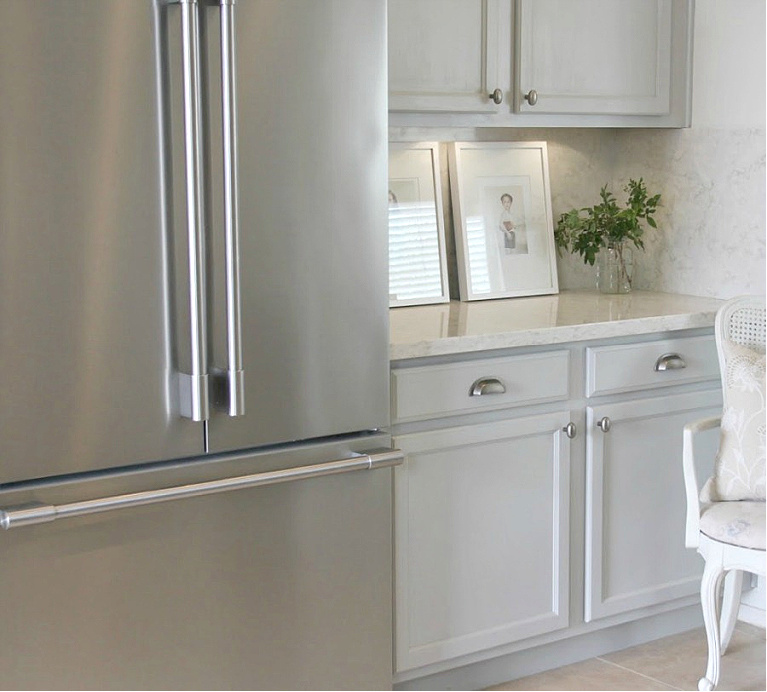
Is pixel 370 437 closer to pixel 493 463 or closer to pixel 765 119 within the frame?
pixel 493 463

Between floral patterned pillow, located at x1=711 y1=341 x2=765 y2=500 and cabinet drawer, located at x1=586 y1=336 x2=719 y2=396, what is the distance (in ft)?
0.66

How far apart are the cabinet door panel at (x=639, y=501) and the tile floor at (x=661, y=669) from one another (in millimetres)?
143

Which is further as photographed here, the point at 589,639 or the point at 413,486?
the point at 589,639

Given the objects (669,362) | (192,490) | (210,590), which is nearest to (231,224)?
(192,490)

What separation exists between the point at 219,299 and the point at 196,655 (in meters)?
0.67

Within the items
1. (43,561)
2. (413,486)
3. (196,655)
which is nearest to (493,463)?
(413,486)

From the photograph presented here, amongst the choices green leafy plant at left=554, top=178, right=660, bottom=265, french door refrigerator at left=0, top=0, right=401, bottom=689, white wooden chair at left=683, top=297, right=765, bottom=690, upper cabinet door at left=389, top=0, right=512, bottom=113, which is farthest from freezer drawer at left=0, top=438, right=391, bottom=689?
green leafy plant at left=554, top=178, right=660, bottom=265

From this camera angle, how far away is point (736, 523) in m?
2.64

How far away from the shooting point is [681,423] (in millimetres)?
3023

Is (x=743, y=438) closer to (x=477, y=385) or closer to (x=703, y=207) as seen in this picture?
(x=477, y=385)

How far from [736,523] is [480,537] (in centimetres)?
57

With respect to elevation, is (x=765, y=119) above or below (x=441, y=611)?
above

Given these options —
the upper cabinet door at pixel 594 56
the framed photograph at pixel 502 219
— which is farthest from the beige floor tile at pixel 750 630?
the upper cabinet door at pixel 594 56

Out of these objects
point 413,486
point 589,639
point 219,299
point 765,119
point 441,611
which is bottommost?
point 589,639
